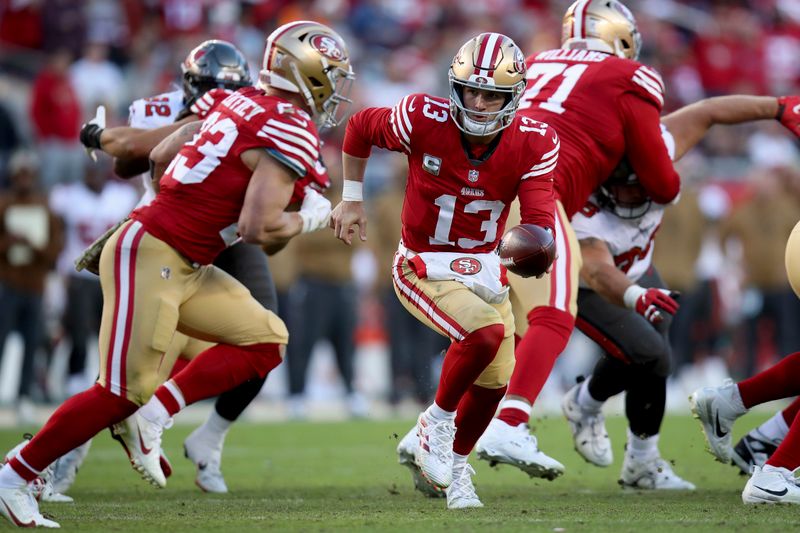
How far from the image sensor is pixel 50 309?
12.3 m

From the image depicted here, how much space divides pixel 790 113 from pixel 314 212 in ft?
7.85

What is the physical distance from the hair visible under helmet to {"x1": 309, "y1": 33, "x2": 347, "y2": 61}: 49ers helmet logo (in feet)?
2.99

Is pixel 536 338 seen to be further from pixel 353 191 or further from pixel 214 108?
pixel 214 108

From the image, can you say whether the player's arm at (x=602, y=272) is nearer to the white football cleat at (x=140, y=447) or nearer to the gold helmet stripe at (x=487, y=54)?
the gold helmet stripe at (x=487, y=54)

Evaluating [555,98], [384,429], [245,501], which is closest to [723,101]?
[555,98]

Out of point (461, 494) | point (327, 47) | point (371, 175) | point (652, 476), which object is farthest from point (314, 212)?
point (371, 175)

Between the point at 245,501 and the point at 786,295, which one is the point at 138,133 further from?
the point at 786,295

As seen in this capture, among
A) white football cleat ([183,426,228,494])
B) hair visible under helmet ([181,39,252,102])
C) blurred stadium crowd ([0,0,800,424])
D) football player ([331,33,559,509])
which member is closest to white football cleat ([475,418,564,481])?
football player ([331,33,559,509])

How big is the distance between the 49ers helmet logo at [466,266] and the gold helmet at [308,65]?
2.97ft

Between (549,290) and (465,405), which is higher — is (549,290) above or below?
above

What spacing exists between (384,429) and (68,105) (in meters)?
5.19

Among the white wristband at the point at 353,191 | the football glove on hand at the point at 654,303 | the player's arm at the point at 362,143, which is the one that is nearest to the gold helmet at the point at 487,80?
the player's arm at the point at 362,143

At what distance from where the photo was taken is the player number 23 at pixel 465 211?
201 inches

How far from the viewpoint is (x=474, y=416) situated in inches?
209
